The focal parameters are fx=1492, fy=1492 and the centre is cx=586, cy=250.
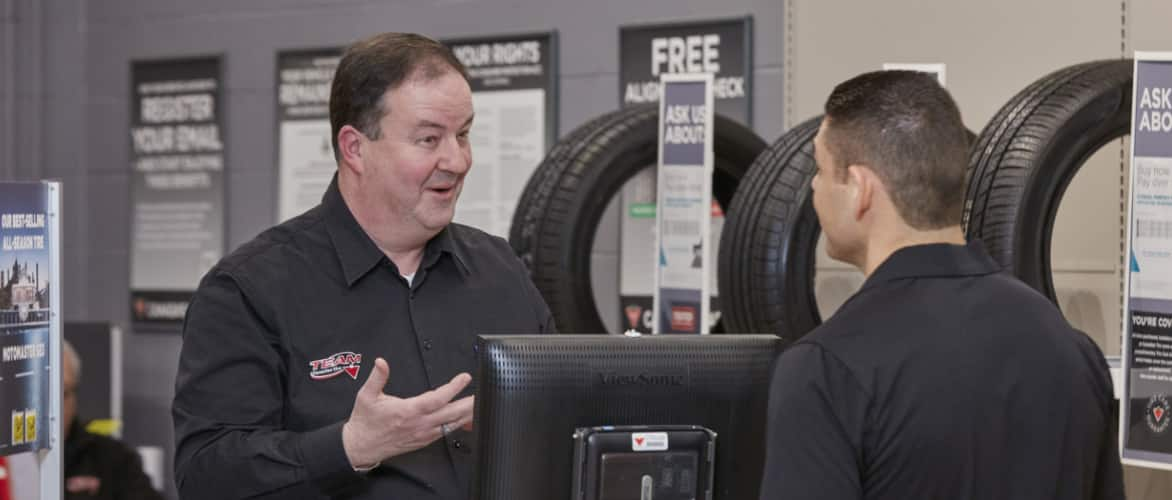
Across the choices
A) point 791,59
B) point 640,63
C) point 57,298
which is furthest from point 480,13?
point 57,298

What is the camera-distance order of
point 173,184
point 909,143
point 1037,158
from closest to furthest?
point 909,143 → point 1037,158 → point 173,184

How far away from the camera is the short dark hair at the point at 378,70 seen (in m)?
2.36

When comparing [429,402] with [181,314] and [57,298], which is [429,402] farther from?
A: [181,314]

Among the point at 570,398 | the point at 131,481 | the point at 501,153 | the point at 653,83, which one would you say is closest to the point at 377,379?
the point at 570,398

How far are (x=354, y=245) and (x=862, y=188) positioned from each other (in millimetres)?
933

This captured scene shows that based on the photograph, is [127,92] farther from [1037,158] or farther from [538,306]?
[538,306]

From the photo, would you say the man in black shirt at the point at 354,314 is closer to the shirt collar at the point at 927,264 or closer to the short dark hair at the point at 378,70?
the short dark hair at the point at 378,70

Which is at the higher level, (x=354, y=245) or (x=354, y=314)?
(x=354, y=245)

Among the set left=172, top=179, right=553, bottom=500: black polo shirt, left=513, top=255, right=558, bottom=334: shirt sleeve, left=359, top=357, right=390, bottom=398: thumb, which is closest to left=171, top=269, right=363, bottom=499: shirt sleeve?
left=172, top=179, right=553, bottom=500: black polo shirt

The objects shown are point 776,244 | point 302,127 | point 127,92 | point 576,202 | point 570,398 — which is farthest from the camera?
point 127,92

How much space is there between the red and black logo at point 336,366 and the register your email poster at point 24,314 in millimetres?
690

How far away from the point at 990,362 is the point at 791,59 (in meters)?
3.30

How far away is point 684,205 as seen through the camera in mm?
4094

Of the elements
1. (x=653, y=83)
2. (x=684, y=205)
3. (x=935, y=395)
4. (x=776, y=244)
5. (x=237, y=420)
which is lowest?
(x=237, y=420)
